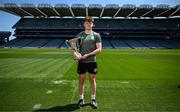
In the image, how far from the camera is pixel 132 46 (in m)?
78.1

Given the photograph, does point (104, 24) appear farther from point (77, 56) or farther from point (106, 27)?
point (77, 56)

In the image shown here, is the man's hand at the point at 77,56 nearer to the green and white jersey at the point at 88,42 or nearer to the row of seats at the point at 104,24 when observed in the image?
the green and white jersey at the point at 88,42

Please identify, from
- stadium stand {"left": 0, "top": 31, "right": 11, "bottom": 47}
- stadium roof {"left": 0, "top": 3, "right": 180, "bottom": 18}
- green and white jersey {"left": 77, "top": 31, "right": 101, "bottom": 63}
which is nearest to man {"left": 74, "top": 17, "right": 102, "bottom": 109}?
green and white jersey {"left": 77, "top": 31, "right": 101, "bottom": 63}

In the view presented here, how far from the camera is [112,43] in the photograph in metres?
82.2

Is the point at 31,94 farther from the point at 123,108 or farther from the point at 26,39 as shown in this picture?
the point at 26,39

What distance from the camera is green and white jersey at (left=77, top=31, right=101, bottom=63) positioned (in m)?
→ 6.71

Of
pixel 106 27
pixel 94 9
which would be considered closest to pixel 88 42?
pixel 94 9

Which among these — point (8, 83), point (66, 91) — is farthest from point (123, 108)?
point (8, 83)

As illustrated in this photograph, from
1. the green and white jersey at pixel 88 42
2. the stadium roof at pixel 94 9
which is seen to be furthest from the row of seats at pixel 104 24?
the green and white jersey at pixel 88 42

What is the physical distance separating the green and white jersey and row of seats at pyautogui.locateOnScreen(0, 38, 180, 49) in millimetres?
70090

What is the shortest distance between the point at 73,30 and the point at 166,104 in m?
84.2

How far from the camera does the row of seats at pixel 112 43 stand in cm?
7844

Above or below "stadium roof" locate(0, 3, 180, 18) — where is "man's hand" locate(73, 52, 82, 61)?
below

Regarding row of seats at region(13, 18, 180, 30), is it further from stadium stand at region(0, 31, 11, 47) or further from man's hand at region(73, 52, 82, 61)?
man's hand at region(73, 52, 82, 61)
